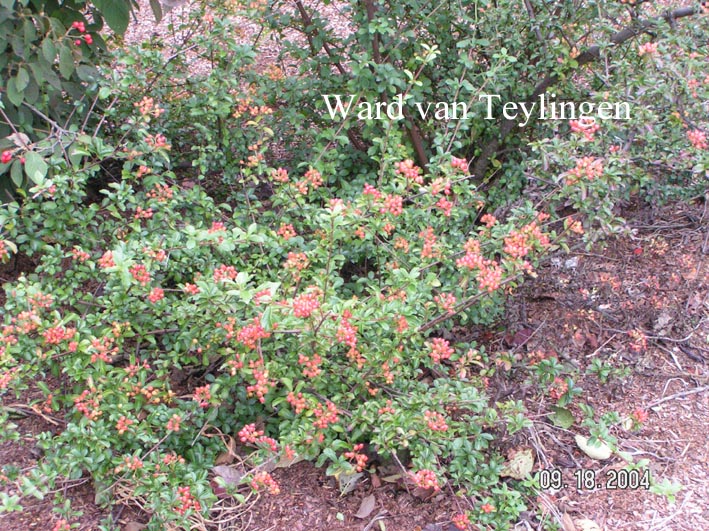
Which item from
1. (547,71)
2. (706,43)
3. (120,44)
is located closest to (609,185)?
(706,43)

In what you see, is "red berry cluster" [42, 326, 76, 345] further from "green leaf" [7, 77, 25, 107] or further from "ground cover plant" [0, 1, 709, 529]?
"green leaf" [7, 77, 25, 107]

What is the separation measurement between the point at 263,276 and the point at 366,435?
702 mm

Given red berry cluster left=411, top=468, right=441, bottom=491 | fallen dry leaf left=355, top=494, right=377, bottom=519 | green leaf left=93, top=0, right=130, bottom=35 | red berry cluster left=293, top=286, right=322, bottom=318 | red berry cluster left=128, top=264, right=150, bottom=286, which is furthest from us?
green leaf left=93, top=0, right=130, bottom=35

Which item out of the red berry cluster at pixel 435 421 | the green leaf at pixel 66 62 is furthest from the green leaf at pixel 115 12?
the red berry cluster at pixel 435 421

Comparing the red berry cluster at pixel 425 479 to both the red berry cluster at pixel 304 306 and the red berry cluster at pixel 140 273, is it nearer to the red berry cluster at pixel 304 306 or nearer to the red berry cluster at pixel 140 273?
the red berry cluster at pixel 304 306

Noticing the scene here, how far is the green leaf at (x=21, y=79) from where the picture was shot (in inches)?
100

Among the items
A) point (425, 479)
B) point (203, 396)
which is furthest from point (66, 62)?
point (425, 479)

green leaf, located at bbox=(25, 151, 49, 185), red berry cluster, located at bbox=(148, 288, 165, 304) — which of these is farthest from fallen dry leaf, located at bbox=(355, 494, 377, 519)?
green leaf, located at bbox=(25, 151, 49, 185)

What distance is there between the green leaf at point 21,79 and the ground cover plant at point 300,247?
2 cm

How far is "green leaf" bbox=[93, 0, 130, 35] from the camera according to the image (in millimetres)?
2602

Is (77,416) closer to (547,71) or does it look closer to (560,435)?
(560,435)

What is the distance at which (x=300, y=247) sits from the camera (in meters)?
2.74

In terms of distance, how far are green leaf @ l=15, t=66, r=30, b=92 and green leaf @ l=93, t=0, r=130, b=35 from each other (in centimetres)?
37
